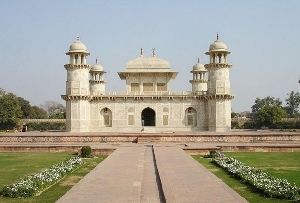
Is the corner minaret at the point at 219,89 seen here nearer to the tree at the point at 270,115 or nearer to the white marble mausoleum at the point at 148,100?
the white marble mausoleum at the point at 148,100

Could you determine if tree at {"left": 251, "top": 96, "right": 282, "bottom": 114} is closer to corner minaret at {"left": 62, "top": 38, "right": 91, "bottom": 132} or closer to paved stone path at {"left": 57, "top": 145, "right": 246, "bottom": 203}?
corner minaret at {"left": 62, "top": 38, "right": 91, "bottom": 132}

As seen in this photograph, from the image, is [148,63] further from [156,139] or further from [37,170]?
[37,170]

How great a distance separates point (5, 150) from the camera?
72.0ft

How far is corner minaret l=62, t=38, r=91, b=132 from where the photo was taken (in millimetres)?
35844

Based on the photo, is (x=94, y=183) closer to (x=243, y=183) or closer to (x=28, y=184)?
(x=28, y=184)

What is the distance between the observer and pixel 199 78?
4728 centimetres

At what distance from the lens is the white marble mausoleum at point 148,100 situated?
118 feet

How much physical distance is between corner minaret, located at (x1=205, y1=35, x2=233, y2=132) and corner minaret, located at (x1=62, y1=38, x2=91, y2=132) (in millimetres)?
9681

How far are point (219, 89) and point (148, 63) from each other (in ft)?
24.6

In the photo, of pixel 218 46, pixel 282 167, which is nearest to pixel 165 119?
pixel 218 46

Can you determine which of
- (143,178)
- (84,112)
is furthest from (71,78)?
(143,178)

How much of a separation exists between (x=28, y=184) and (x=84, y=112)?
2678cm

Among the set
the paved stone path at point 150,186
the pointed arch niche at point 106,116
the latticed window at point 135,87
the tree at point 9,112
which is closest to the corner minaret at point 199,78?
the latticed window at point 135,87

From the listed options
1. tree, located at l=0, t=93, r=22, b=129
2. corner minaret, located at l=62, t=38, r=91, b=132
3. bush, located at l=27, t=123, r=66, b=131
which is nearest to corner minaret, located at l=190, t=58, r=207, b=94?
corner minaret, located at l=62, t=38, r=91, b=132
